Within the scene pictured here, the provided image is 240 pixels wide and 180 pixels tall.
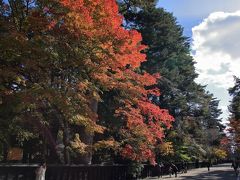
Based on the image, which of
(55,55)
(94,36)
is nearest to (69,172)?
(55,55)

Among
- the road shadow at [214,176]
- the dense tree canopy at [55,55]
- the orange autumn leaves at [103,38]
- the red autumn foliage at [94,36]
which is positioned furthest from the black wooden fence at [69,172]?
the road shadow at [214,176]

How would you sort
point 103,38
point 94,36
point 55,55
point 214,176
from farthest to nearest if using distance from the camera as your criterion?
point 214,176 < point 103,38 < point 55,55 < point 94,36

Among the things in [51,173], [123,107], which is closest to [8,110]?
[51,173]

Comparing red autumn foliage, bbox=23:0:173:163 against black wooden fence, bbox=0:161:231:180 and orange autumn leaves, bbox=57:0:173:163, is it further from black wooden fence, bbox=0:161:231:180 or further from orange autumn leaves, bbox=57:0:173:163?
black wooden fence, bbox=0:161:231:180

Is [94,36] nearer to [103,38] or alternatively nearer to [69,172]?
[103,38]

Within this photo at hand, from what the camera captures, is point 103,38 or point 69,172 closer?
point 103,38

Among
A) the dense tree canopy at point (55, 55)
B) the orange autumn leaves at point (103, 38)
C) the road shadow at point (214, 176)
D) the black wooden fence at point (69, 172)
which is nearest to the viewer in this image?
the dense tree canopy at point (55, 55)

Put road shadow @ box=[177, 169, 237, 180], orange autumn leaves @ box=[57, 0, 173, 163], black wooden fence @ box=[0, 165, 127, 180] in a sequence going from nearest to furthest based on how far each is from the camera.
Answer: orange autumn leaves @ box=[57, 0, 173, 163]
black wooden fence @ box=[0, 165, 127, 180]
road shadow @ box=[177, 169, 237, 180]

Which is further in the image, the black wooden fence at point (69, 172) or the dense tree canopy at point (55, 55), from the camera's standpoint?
the black wooden fence at point (69, 172)

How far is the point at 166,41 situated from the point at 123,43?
24.4 metres

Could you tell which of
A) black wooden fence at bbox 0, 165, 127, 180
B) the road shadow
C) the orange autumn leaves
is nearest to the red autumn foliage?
the orange autumn leaves

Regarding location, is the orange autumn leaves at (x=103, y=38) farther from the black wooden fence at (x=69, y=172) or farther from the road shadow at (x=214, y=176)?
the road shadow at (x=214, y=176)

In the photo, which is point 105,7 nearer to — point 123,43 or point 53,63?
point 123,43

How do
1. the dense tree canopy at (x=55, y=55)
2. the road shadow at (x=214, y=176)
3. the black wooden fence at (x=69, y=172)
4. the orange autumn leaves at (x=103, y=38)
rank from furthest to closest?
the road shadow at (x=214, y=176) < the black wooden fence at (x=69, y=172) < the orange autumn leaves at (x=103, y=38) < the dense tree canopy at (x=55, y=55)
